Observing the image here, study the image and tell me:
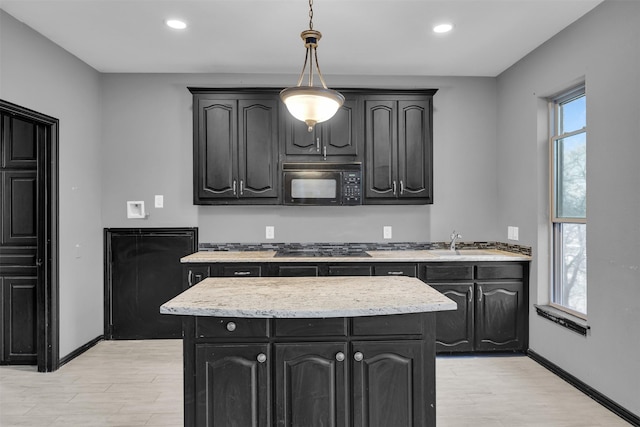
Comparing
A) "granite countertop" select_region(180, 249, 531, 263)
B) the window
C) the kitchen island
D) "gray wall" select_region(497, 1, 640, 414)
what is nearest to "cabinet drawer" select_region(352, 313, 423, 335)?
the kitchen island

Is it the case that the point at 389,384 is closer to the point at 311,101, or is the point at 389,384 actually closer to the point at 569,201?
the point at 311,101

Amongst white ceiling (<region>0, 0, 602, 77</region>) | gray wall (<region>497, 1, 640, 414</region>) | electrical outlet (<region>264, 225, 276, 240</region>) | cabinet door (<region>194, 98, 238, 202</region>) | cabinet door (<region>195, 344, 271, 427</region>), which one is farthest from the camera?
electrical outlet (<region>264, 225, 276, 240</region>)

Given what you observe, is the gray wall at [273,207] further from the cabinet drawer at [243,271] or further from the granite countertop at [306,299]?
the granite countertop at [306,299]

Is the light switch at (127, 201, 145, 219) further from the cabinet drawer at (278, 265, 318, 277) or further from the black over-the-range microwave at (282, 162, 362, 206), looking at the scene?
the cabinet drawer at (278, 265, 318, 277)

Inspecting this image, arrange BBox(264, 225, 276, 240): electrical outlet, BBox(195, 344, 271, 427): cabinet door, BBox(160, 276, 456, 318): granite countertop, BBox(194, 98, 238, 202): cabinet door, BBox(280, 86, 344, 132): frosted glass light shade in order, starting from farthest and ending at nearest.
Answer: BBox(264, 225, 276, 240): electrical outlet, BBox(194, 98, 238, 202): cabinet door, BBox(280, 86, 344, 132): frosted glass light shade, BBox(195, 344, 271, 427): cabinet door, BBox(160, 276, 456, 318): granite countertop

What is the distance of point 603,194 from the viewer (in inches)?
107

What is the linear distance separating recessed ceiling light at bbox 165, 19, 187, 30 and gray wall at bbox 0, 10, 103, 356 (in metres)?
1.05

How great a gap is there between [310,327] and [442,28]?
2512 mm

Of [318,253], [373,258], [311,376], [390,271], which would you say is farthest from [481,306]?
[311,376]

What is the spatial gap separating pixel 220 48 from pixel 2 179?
82.5 inches

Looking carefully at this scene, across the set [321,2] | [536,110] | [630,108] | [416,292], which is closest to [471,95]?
[536,110]

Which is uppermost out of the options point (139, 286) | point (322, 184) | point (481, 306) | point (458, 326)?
point (322, 184)

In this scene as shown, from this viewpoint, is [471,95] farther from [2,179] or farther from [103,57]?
[2,179]

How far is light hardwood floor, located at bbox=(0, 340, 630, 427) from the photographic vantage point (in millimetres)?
2539
